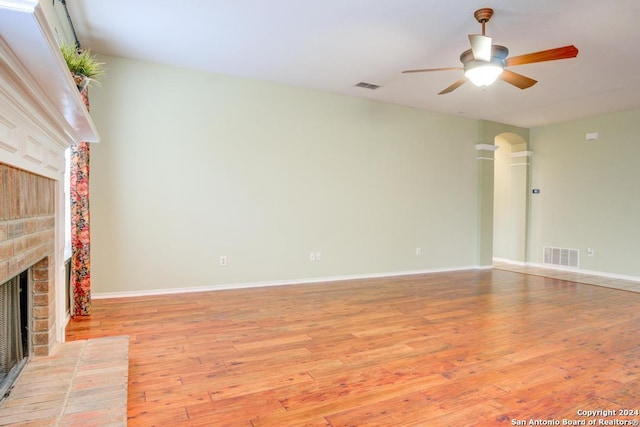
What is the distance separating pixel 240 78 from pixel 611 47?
13.0 feet

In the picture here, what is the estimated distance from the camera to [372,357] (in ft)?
8.80

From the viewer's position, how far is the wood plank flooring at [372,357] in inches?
78.1

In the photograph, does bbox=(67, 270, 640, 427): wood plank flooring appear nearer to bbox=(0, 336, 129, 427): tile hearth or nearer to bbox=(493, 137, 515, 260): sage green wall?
bbox=(0, 336, 129, 427): tile hearth

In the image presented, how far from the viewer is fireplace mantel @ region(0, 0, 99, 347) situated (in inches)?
48.8

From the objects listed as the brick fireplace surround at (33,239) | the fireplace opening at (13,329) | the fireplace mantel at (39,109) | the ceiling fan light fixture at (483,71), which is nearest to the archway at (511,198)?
the ceiling fan light fixture at (483,71)

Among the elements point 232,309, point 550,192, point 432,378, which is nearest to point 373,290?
point 232,309

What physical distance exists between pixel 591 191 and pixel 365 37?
17.1 ft

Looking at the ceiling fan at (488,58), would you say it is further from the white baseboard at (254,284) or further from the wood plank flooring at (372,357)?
the white baseboard at (254,284)

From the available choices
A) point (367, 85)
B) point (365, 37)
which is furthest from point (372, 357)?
point (367, 85)

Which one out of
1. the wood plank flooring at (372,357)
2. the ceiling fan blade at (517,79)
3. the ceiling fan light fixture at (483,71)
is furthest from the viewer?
the ceiling fan blade at (517,79)

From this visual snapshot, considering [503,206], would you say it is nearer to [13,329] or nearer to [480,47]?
[480,47]

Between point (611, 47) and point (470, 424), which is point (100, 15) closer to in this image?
point (470, 424)

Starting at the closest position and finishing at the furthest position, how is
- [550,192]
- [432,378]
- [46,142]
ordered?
[46,142] → [432,378] → [550,192]

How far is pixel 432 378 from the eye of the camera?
2363 mm
